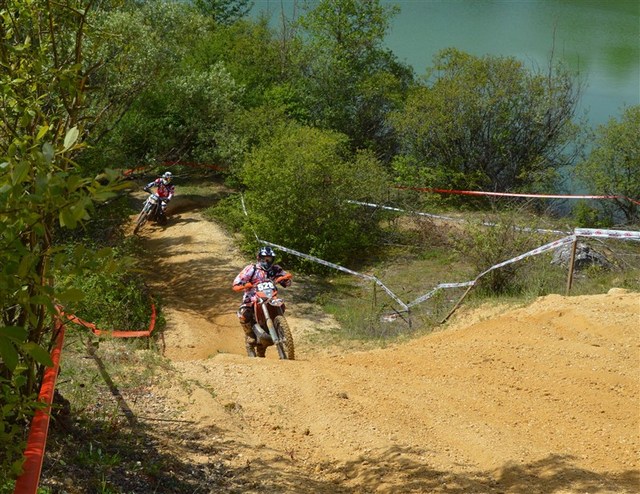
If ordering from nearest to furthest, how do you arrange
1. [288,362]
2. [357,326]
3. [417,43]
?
[288,362] < [357,326] < [417,43]

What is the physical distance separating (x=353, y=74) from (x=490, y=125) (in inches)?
213

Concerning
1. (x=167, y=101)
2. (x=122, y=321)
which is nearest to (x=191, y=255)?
(x=122, y=321)

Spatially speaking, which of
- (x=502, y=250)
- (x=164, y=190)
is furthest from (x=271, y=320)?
(x=164, y=190)

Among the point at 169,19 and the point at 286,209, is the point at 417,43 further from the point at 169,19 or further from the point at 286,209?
the point at 286,209

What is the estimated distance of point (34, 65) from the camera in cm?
476

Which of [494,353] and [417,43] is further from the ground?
[417,43]

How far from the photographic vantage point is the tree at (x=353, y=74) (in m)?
28.5

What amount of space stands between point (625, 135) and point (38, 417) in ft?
70.5

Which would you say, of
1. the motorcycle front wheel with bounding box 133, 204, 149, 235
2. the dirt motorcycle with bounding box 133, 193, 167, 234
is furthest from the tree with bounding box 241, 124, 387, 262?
the motorcycle front wheel with bounding box 133, 204, 149, 235

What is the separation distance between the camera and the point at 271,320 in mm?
10445

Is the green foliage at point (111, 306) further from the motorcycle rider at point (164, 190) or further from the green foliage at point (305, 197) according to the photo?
the motorcycle rider at point (164, 190)

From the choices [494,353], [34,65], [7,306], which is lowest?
[494,353]

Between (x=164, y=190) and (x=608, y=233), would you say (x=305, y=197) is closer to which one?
(x=164, y=190)

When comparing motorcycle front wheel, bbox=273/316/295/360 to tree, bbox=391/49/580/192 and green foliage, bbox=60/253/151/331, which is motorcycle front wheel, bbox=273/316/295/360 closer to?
green foliage, bbox=60/253/151/331
